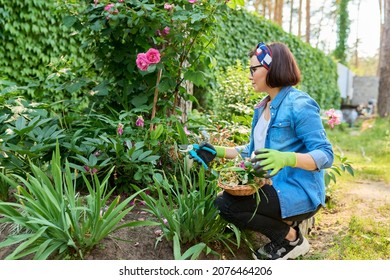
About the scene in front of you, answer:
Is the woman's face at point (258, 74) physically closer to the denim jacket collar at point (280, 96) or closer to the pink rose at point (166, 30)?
the denim jacket collar at point (280, 96)

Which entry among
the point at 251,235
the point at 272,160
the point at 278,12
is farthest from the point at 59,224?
the point at 278,12

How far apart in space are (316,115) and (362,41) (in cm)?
2920

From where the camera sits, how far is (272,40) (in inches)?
336

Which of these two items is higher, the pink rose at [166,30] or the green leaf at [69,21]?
the green leaf at [69,21]

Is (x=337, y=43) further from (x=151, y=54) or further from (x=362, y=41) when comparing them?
(x=151, y=54)

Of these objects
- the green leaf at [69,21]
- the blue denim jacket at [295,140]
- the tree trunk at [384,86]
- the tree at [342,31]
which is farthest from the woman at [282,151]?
the tree at [342,31]

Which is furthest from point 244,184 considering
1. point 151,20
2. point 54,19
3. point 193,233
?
point 54,19

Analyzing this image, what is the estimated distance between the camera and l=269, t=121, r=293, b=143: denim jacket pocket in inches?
79.5

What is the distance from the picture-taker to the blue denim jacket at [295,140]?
1.93 m

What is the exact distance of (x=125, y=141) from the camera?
2.55 m

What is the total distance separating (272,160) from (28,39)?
338cm

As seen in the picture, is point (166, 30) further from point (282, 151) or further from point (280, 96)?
point (282, 151)

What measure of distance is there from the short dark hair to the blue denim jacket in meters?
0.05

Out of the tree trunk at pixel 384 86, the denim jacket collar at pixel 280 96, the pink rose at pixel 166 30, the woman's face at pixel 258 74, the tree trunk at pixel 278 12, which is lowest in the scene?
the tree trunk at pixel 384 86
